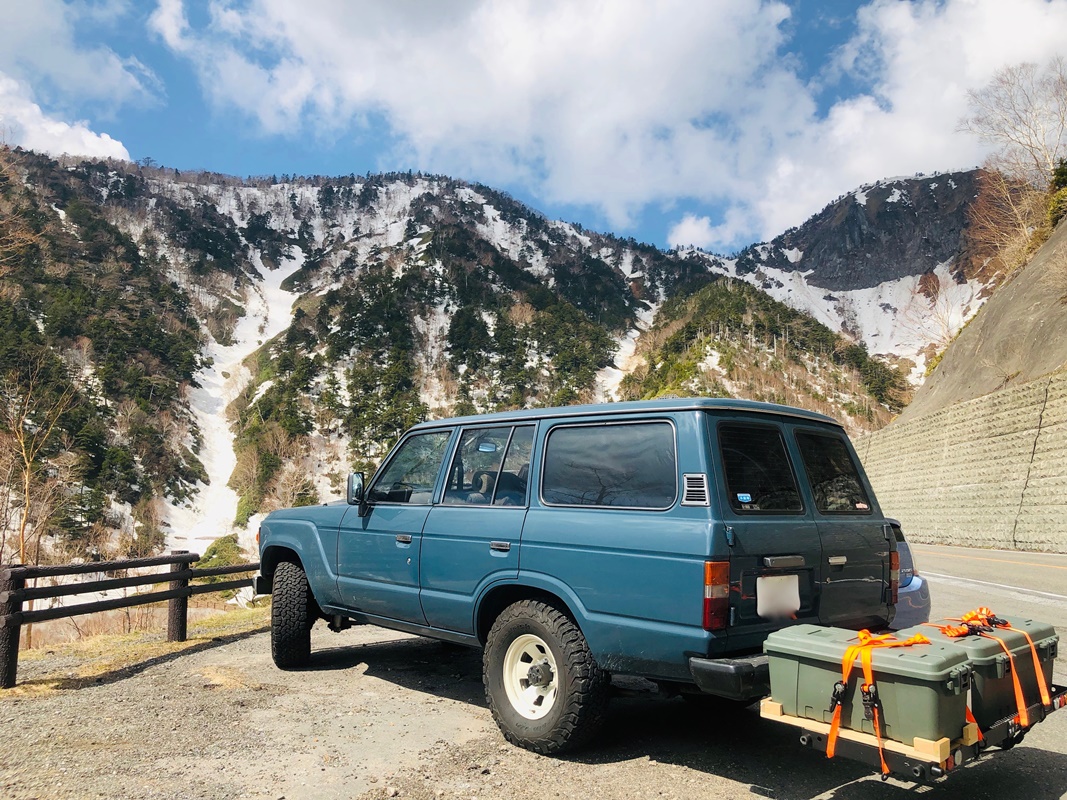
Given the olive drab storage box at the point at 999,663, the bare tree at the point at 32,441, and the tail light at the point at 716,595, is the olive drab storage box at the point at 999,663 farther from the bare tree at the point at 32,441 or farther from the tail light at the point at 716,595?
the bare tree at the point at 32,441

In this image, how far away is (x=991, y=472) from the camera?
21.7 m

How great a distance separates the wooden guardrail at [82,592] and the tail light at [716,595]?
5.64 meters

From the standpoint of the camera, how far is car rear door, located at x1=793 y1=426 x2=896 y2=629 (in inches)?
167

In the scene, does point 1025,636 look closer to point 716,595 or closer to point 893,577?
point 893,577

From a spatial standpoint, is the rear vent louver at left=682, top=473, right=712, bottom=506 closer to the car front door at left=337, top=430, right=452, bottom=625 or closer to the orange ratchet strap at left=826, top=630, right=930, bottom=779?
the orange ratchet strap at left=826, top=630, right=930, bottom=779

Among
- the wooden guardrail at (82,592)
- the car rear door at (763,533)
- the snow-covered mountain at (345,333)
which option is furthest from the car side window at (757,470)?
the snow-covered mountain at (345,333)

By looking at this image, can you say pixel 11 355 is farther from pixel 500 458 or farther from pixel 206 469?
pixel 500 458

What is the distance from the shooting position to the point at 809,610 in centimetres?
407

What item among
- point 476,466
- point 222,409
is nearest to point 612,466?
point 476,466

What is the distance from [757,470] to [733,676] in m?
1.22

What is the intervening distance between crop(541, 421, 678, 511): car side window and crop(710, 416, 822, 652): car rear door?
1.00ft

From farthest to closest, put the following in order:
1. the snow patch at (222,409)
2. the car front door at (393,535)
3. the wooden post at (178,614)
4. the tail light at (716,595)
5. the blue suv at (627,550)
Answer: the snow patch at (222,409) → the wooden post at (178,614) → the car front door at (393,535) → the blue suv at (627,550) → the tail light at (716,595)

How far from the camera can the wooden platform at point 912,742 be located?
9.55ft

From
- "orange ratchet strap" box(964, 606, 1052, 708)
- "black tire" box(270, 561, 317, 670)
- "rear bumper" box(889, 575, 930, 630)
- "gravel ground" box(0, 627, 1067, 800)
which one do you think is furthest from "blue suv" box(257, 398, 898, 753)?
"rear bumper" box(889, 575, 930, 630)
